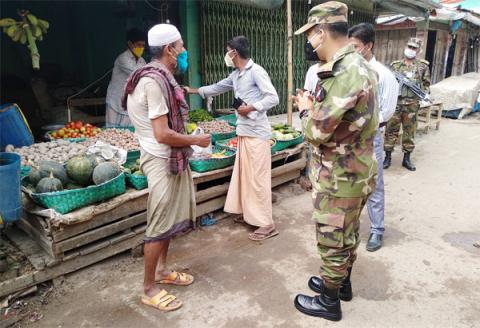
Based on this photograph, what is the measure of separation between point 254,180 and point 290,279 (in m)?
1.13

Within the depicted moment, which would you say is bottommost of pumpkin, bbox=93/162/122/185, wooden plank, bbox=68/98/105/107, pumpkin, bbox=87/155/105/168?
pumpkin, bbox=93/162/122/185

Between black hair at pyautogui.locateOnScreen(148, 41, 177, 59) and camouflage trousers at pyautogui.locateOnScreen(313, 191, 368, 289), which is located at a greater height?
black hair at pyautogui.locateOnScreen(148, 41, 177, 59)

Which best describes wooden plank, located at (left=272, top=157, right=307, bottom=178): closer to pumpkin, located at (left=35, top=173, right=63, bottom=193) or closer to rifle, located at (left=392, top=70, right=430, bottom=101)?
rifle, located at (left=392, top=70, right=430, bottom=101)

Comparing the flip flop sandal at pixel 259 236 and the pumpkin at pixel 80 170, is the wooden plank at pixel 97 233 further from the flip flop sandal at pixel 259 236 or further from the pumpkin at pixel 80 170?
the flip flop sandal at pixel 259 236

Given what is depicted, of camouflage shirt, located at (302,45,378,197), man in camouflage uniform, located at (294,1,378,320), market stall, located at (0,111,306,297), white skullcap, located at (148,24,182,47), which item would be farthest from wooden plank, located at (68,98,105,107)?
camouflage shirt, located at (302,45,378,197)

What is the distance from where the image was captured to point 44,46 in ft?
27.6

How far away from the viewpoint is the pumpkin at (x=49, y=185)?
296cm

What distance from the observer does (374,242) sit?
3.63 meters

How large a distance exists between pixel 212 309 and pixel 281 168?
7.94 ft

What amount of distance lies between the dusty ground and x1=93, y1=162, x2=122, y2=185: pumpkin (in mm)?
759

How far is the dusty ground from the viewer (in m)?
2.66

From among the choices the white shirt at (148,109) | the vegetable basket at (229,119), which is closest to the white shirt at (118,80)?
the vegetable basket at (229,119)

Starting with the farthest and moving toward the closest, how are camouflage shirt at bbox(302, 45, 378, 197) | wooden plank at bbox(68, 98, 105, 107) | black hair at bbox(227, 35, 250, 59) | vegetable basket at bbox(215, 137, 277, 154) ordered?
wooden plank at bbox(68, 98, 105, 107)
vegetable basket at bbox(215, 137, 277, 154)
black hair at bbox(227, 35, 250, 59)
camouflage shirt at bbox(302, 45, 378, 197)

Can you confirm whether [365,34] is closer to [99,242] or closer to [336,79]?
[336,79]
